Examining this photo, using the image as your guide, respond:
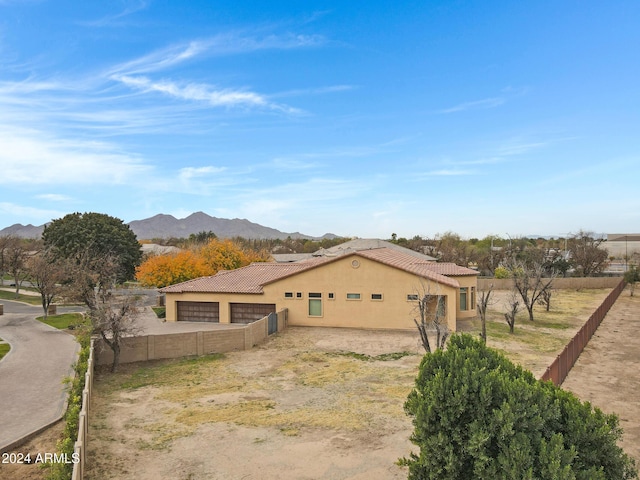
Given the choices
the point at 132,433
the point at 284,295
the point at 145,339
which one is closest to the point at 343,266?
→ the point at 284,295

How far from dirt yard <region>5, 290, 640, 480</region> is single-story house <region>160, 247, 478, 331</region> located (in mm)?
4816

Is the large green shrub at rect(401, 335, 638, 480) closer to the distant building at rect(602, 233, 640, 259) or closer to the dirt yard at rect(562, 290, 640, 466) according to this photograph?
the dirt yard at rect(562, 290, 640, 466)

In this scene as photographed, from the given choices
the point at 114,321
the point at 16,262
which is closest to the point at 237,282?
the point at 114,321

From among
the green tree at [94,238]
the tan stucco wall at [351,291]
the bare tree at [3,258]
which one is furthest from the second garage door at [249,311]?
the bare tree at [3,258]

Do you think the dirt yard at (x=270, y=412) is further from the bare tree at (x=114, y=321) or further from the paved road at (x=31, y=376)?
the paved road at (x=31, y=376)

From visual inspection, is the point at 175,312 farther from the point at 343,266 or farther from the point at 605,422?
the point at 605,422

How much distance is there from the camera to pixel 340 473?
1246cm

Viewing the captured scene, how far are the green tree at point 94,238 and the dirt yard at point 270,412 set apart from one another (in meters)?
37.5

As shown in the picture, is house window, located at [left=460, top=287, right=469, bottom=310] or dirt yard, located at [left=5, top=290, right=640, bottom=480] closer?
dirt yard, located at [left=5, top=290, right=640, bottom=480]

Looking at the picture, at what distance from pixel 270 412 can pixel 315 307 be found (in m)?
18.5

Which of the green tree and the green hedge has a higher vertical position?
the green tree

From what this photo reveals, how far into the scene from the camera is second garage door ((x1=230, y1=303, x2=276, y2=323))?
3616cm

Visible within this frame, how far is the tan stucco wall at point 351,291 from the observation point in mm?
33656

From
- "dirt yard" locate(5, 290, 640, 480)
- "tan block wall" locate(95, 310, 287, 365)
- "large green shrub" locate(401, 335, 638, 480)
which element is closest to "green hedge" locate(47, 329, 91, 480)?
"dirt yard" locate(5, 290, 640, 480)
